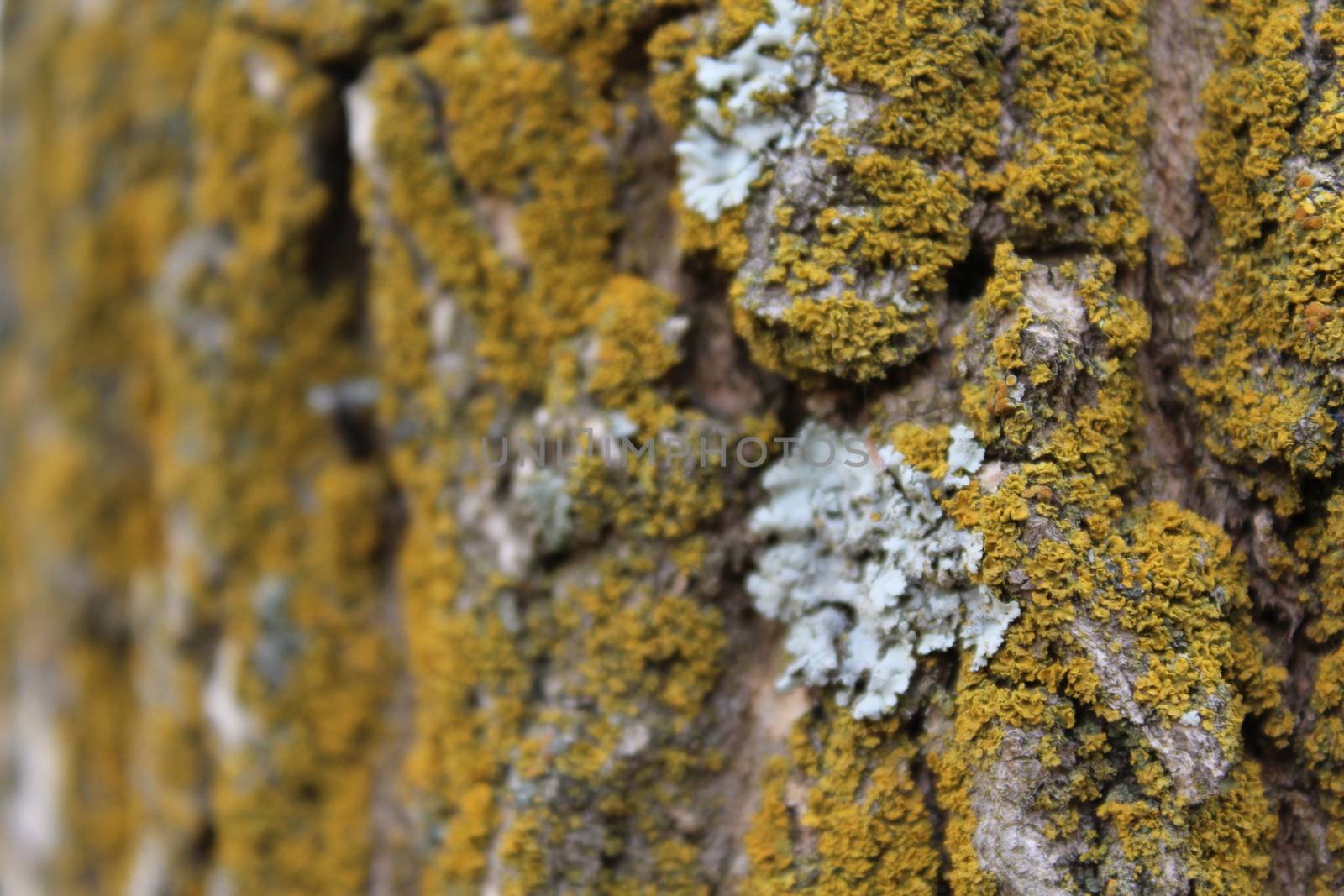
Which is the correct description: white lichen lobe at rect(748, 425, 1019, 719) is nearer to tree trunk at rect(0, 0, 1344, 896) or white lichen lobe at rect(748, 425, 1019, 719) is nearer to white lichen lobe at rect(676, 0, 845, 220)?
tree trunk at rect(0, 0, 1344, 896)

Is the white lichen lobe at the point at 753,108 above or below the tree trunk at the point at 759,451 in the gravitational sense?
above

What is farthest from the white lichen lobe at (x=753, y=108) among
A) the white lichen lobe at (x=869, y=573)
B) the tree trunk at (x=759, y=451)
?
the white lichen lobe at (x=869, y=573)

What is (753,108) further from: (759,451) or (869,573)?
(869,573)

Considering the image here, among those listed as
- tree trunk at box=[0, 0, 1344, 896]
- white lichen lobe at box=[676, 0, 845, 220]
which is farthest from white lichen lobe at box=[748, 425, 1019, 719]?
white lichen lobe at box=[676, 0, 845, 220]

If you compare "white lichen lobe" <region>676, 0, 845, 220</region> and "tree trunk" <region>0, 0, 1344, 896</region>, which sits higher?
"white lichen lobe" <region>676, 0, 845, 220</region>

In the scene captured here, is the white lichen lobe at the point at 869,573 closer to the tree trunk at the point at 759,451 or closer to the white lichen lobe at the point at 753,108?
the tree trunk at the point at 759,451

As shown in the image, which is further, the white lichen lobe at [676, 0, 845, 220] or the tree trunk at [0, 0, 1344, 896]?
the white lichen lobe at [676, 0, 845, 220]

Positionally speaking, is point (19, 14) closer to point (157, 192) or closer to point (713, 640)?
point (157, 192)
